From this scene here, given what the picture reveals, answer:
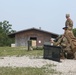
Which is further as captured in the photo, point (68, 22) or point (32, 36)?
point (32, 36)

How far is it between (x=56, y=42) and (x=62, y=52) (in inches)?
32.2

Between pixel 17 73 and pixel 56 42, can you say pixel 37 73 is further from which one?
pixel 56 42

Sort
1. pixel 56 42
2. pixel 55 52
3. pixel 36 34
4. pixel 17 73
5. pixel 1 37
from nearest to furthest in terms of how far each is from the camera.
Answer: pixel 17 73 → pixel 55 52 → pixel 56 42 → pixel 36 34 → pixel 1 37

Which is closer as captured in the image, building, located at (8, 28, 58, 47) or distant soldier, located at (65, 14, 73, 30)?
distant soldier, located at (65, 14, 73, 30)

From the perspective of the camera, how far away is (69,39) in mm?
18734

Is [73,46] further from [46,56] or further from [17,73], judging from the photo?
[17,73]

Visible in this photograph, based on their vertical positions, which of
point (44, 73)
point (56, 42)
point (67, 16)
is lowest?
point (44, 73)

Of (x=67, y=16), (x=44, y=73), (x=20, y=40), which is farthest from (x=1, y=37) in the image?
(x=44, y=73)

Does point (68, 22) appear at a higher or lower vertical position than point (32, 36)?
lower

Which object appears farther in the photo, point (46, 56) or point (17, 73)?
point (46, 56)

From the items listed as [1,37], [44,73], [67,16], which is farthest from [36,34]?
[44,73]

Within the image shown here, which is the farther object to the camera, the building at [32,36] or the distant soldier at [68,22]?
the building at [32,36]

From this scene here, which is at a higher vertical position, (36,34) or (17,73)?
(36,34)

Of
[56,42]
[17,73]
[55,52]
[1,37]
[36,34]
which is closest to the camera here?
[17,73]
